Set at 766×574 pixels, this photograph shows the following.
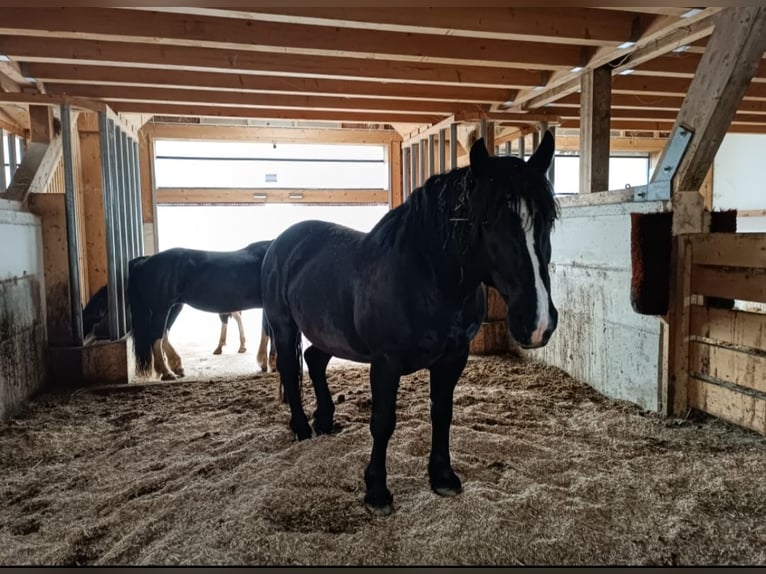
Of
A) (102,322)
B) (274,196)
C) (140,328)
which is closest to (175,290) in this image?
(140,328)

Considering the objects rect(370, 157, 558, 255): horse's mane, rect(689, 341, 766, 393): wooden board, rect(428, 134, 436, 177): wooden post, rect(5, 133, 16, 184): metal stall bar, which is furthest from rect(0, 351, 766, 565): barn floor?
rect(5, 133, 16, 184): metal stall bar

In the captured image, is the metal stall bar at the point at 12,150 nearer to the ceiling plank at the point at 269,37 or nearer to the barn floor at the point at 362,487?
the ceiling plank at the point at 269,37

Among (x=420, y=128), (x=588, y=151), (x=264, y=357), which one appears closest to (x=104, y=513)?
(x=264, y=357)

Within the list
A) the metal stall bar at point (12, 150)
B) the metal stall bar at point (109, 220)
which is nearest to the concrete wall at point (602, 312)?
the metal stall bar at point (109, 220)

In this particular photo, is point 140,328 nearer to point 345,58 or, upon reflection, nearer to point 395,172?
point 345,58

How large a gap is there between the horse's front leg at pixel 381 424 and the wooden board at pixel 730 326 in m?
1.91

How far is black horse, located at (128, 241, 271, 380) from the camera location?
4137 millimetres

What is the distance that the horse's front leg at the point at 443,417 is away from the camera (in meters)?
2.02

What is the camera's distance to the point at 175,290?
13.9 ft

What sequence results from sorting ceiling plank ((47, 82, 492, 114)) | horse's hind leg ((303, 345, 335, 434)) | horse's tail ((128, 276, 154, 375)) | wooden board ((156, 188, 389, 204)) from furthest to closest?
wooden board ((156, 188, 389, 204))
horse's tail ((128, 276, 154, 375))
ceiling plank ((47, 82, 492, 114))
horse's hind leg ((303, 345, 335, 434))

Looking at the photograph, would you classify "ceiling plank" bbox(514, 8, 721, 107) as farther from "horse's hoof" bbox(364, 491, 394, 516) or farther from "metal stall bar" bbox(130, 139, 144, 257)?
"metal stall bar" bbox(130, 139, 144, 257)

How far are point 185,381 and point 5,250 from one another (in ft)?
4.83

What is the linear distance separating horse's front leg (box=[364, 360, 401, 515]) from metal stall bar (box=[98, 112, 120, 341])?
295 centimetres

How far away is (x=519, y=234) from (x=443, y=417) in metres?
0.89
